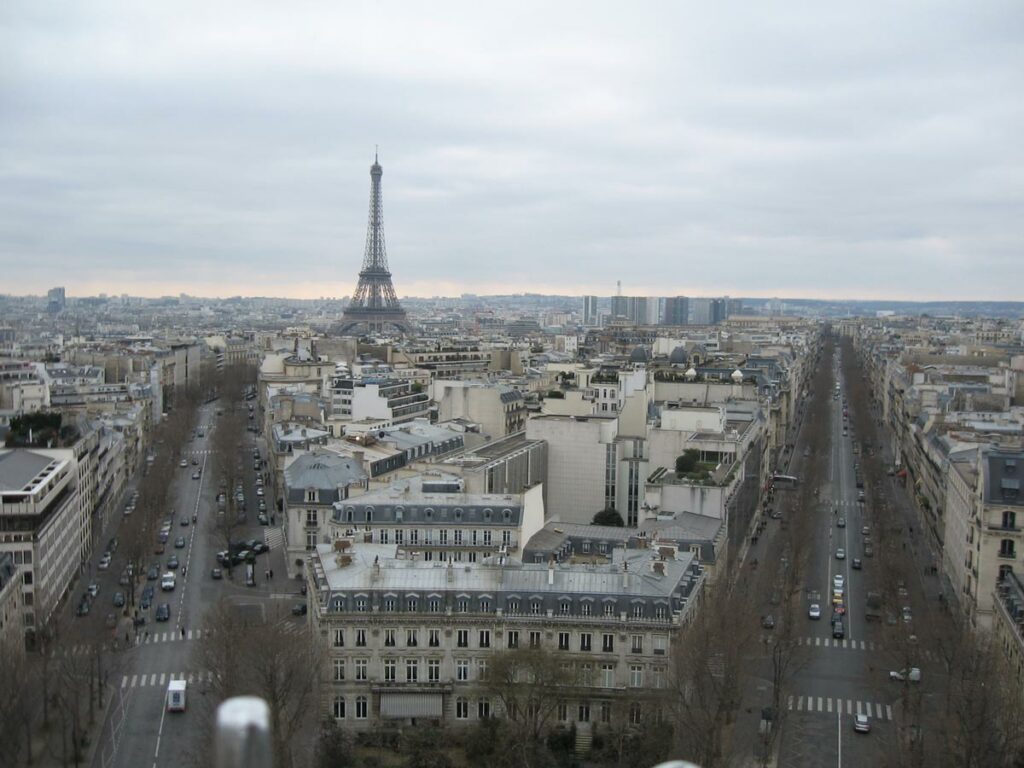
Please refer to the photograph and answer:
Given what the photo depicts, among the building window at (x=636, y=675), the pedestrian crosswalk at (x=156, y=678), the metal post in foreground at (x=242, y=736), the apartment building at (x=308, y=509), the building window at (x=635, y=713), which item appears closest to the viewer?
the metal post in foreground at (x=242, y=736)

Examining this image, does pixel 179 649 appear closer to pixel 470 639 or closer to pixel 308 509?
pixel 308 509

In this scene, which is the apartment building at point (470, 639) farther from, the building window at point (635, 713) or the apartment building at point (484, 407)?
the apartment building at point (484, 407)

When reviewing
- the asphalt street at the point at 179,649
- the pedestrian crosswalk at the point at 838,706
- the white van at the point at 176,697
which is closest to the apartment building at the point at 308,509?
the asphalt street at the point at 179,649

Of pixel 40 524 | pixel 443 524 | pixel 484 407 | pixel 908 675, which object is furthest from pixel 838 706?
pixel 484 407

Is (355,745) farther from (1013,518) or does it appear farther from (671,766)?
(671,766)

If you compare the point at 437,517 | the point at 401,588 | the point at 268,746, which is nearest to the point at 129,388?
the point at 437,517

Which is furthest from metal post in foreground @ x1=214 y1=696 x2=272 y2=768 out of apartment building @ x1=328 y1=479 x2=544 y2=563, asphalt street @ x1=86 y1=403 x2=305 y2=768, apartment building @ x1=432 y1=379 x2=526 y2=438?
apartment building @ x1=432 y1=379 x2=526 y2=438
